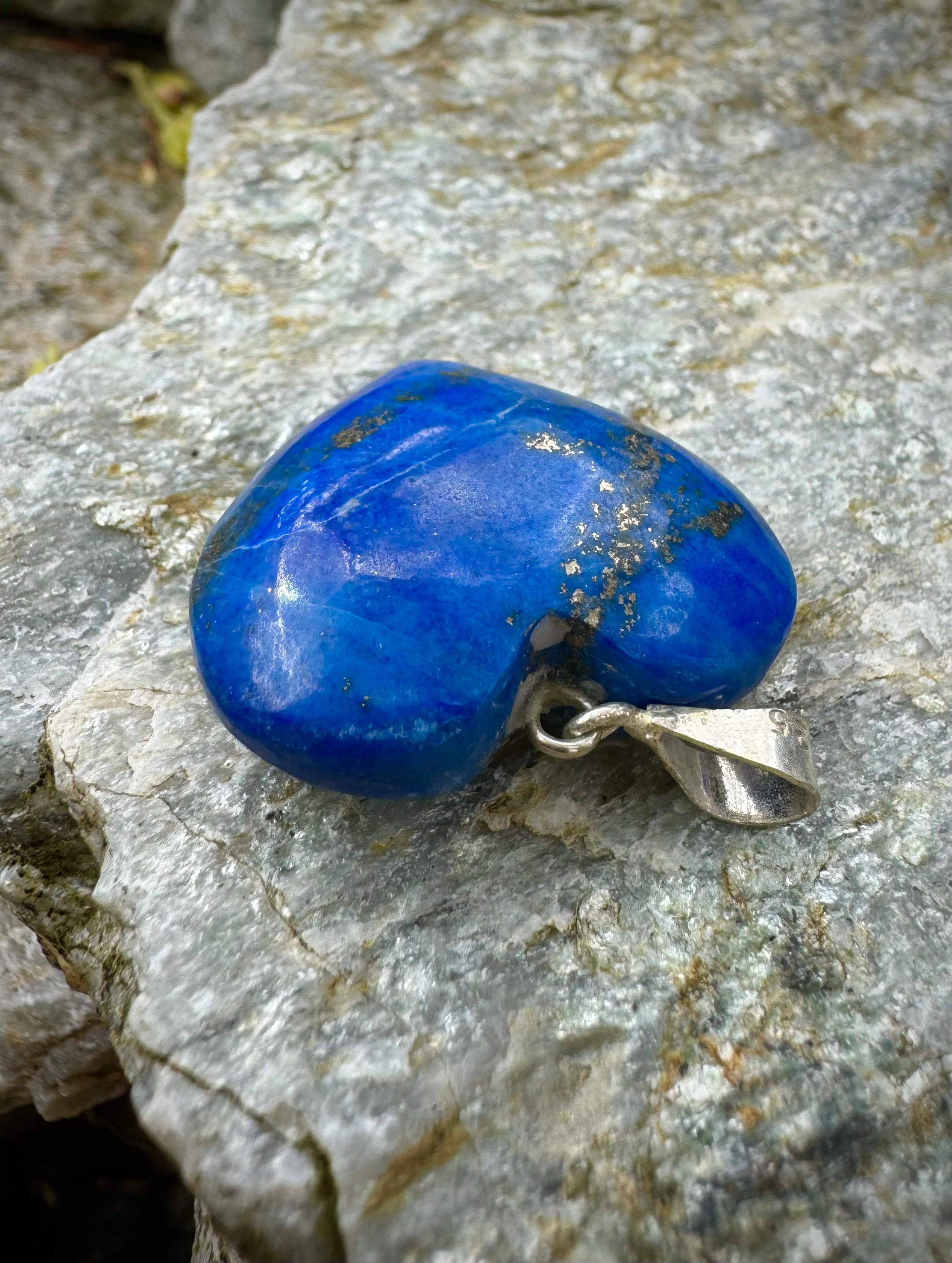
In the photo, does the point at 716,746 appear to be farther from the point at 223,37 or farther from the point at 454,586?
the point at 223,37

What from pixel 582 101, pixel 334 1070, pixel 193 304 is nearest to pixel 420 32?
pixel 582 101

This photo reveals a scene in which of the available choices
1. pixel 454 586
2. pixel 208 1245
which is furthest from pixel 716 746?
pixel 208 1245

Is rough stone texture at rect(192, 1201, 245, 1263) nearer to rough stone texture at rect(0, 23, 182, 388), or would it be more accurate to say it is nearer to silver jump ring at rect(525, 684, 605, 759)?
silver jump ring at rect(525, 684, 605, 759)

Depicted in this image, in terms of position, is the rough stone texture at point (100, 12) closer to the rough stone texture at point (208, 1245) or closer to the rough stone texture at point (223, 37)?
the rough stone texture at point (223, 37)

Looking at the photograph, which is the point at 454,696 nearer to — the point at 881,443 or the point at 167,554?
the point at 167,554

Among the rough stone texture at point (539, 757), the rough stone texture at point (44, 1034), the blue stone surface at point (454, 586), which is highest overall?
the blue stone surface at point (454, 586)

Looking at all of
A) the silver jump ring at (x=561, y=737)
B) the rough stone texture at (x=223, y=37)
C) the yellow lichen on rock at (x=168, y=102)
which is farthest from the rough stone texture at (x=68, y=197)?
the silver jump ring at (x=561, y=737)
